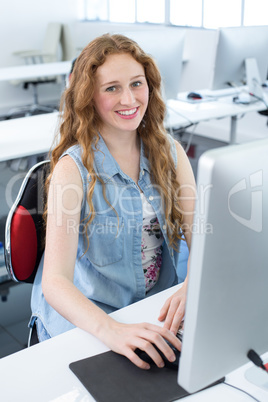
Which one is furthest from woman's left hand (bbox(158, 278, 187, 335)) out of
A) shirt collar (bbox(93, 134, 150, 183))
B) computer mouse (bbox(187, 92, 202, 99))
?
computer mouse (bbox(187, 92, 202, 99))

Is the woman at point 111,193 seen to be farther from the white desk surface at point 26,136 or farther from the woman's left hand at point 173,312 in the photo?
the white desk surface at point 26,136

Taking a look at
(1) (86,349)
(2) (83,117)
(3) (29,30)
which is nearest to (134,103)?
(2) (83,117)

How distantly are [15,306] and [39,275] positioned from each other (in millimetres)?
1208

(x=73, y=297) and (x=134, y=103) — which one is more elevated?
(x=134, y=103)

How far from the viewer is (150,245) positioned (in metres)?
1.33

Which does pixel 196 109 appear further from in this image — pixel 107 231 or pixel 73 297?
pixel 73 297

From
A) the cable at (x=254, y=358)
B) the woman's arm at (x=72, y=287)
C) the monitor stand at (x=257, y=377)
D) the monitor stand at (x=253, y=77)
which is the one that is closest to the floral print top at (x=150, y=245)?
the woman's arm at (x=72, y=287)

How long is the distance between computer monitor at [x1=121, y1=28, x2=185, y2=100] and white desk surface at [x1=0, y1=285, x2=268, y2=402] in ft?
6.02

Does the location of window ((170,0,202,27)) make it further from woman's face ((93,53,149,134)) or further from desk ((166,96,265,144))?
woman's face ((93,53,149,134))

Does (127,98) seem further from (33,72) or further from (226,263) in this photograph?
(33,72)

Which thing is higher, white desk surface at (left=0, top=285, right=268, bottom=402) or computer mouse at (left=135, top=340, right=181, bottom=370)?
computer mouse at (left=135, top=340, right=181, bottom=370)

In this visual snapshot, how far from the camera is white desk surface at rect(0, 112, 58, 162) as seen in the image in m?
2.33

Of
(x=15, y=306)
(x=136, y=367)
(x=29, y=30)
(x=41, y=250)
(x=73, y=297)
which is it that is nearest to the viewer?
(x=136, y=367)

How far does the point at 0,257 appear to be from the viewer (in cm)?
256
